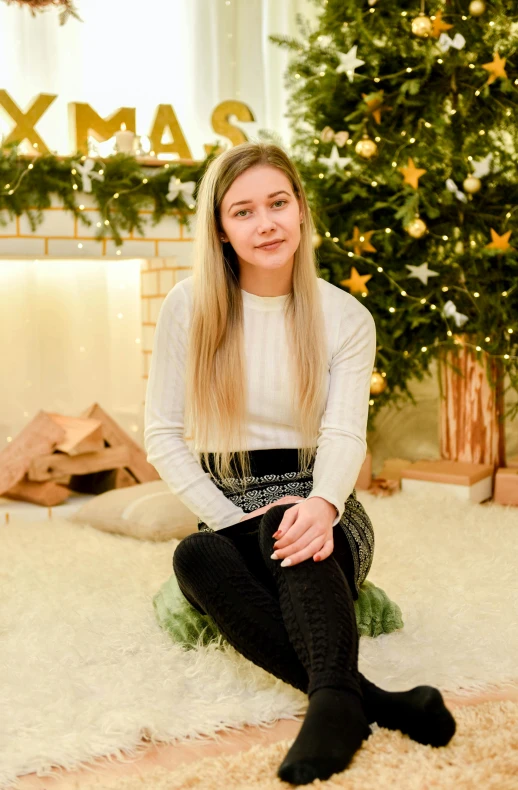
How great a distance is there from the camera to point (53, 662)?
1.69 m

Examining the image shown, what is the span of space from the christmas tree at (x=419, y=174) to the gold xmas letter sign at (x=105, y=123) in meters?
0.40

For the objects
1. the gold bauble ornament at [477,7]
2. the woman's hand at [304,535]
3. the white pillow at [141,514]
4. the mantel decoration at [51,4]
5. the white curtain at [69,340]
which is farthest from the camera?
the white curtain at [69,340]

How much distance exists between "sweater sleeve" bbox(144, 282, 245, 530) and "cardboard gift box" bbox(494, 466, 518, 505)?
170cm

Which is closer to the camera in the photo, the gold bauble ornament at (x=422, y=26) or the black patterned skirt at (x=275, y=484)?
the black patterned skirt at (x=275, y=484)

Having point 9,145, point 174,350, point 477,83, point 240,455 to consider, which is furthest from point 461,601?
point 9,145

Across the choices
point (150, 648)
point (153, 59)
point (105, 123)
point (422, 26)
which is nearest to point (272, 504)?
point (150, 648)

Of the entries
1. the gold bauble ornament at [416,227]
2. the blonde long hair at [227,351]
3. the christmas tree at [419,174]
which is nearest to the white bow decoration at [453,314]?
the christmas tree at [419,174]

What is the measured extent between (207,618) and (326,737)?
581 mm

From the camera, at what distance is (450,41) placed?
3.03 meters

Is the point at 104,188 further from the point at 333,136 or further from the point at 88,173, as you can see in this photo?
the point at 333,136

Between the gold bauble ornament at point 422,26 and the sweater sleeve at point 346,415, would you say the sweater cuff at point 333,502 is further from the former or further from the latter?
the gold bauble ornament at point 422,26

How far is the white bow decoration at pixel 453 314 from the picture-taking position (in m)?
3.08

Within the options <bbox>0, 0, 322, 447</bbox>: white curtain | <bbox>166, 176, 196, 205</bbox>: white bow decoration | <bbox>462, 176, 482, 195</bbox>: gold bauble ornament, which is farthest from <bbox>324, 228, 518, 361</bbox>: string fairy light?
<bbox>0, 0, 322, 447</bbox>: white curtain

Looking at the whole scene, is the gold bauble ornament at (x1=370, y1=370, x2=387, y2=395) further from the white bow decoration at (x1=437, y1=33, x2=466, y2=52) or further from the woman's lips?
the woman's lips
